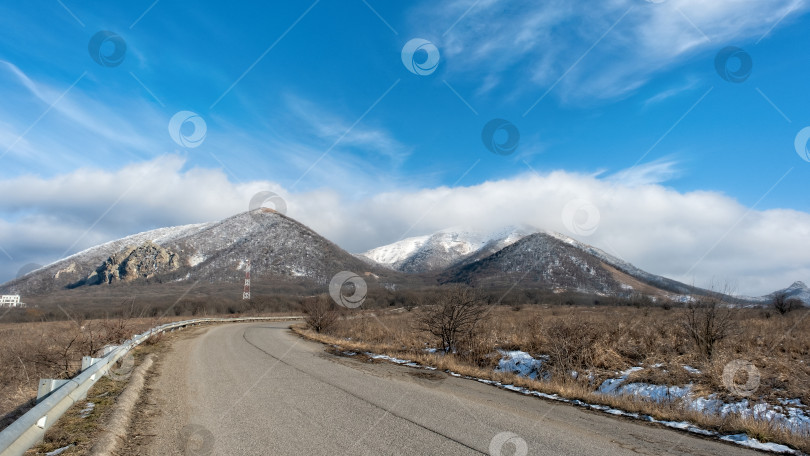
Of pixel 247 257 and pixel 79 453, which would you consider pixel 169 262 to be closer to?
pixel 247 257

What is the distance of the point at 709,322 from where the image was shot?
45.4 ft

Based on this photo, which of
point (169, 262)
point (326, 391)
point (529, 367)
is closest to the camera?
point (326, 391)

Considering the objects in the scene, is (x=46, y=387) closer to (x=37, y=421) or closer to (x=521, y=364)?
(x=37, y=421)

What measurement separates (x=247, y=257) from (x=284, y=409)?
158 m

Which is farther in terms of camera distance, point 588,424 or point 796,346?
point 796,346

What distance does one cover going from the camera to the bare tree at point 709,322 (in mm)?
13727

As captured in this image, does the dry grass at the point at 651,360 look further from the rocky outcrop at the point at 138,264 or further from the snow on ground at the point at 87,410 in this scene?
the rocky outcrop at the point at 138,264

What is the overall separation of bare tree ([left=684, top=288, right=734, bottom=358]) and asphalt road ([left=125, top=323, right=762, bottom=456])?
359 inches

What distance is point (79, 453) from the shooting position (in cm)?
484

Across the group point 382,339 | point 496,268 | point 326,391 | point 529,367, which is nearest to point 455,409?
point 326,391

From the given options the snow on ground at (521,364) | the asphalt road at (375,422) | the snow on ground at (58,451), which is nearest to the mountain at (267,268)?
the snow on ground at (521,364)

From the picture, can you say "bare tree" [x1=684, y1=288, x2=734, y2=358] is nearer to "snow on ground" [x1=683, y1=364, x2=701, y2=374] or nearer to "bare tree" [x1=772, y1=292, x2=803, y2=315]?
"snow on ground" [x1=683, y1=364, x2=701, y2=374]

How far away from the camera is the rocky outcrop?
5782 inches

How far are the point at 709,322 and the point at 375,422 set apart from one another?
13.0m
